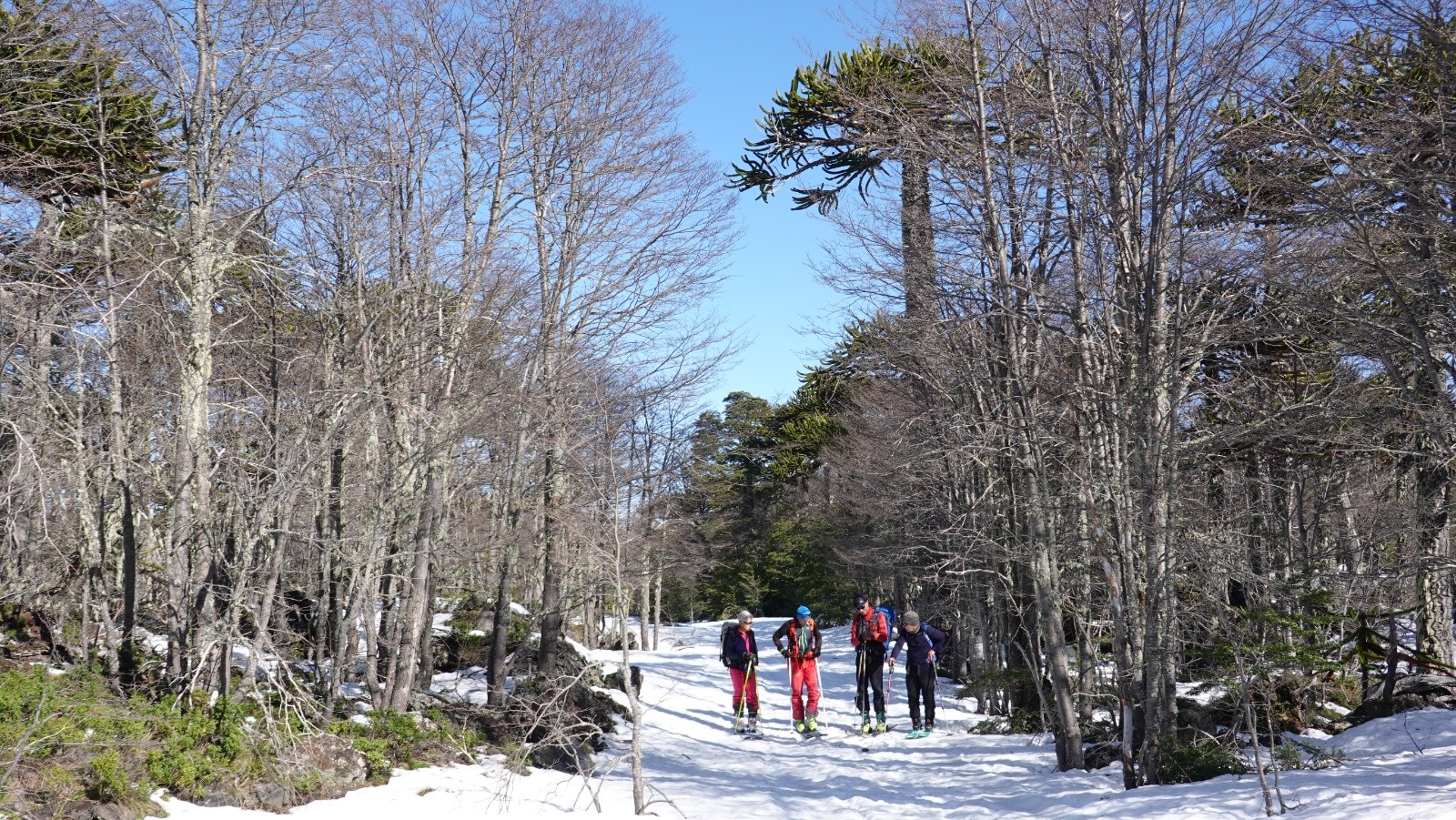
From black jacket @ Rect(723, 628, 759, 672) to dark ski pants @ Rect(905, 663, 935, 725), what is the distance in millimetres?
2154

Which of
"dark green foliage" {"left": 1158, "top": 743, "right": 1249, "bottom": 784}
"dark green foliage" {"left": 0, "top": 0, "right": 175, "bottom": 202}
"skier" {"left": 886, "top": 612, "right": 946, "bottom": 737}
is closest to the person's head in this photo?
"skier" {"left": 886, "top": 612, "right": 946, "bottom": 737}

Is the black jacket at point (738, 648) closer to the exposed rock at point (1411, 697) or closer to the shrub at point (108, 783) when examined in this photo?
the exposed rock at point (1411, 697)

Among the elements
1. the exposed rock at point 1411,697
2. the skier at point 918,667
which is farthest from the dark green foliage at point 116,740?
the exposed rock at point 1411,697

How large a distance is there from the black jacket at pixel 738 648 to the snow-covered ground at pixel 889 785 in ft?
3.11

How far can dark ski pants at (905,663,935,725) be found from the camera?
12847mm

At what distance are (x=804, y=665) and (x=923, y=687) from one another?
5.25 ft

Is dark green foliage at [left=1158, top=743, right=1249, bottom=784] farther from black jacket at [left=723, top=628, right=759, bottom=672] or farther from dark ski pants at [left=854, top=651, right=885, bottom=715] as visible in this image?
black jacket at [left=723, top=628, right=759, bottom=672]

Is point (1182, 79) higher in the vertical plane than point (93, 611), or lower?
higher

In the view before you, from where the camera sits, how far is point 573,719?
10789 mm

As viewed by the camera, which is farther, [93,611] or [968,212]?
[93,611]

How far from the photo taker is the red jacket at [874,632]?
13.4m

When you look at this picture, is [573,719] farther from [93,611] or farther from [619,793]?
[93,611]

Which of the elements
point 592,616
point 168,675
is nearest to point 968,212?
point 168,675

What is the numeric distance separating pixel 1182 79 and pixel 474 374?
7.82 m
